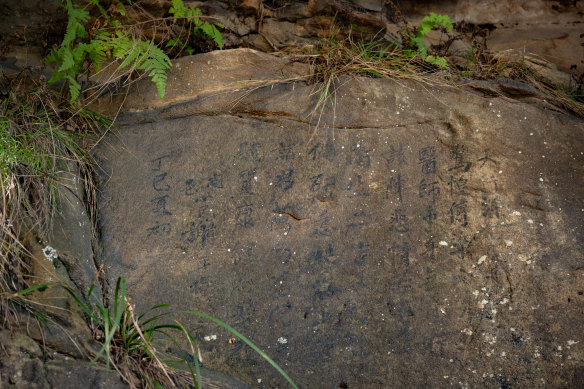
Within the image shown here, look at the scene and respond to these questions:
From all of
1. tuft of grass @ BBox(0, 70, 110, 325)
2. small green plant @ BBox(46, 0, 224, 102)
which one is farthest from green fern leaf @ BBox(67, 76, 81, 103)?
tuft of grass @ BBox(0, 70, 110, 325)

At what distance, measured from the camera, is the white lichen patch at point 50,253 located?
2.39 metres

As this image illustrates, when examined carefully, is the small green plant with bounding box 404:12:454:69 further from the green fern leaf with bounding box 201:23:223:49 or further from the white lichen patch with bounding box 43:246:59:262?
the white lichen patch with bounding box 43:246:59:262

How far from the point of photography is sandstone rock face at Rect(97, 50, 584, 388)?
8.09ft

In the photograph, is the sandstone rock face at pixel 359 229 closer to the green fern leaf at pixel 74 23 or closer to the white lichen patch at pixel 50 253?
the white lichen patch at pixel 50 253

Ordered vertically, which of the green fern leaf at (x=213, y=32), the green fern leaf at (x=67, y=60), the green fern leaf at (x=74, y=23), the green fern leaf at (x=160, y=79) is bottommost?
the green fern leaf at (x=160, y=79)

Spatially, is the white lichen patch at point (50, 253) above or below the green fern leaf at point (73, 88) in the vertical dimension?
below

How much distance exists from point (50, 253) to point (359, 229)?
1.57 meters

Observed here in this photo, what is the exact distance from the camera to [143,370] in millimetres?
2121

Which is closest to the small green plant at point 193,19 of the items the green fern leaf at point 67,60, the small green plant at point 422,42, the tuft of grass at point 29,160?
the green fern leaf at point 67,60

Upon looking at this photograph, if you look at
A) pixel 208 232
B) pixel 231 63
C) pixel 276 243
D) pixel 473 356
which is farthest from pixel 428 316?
pixel 231 63

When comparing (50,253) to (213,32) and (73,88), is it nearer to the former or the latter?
(73,88)

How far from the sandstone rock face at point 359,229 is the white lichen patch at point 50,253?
1.08ft

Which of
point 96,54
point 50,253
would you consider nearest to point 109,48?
point 96,54

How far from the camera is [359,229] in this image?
274cm
